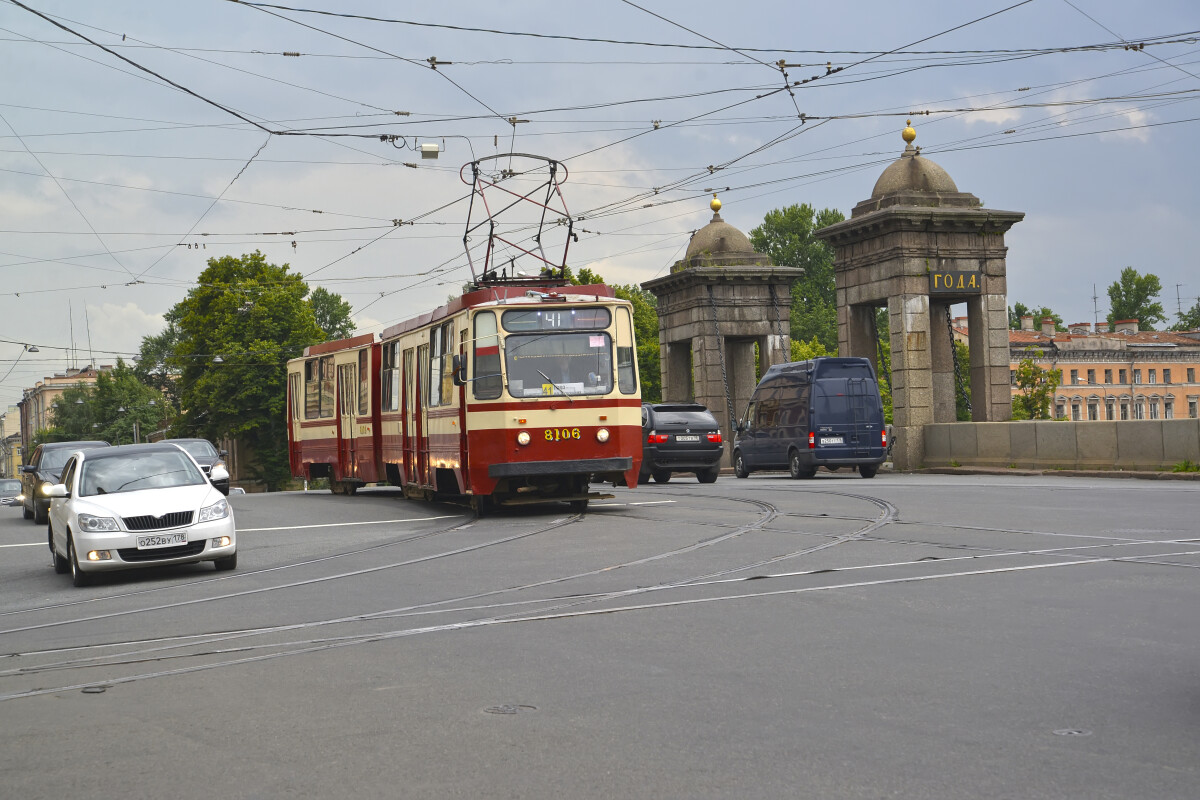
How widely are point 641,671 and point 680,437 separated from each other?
2238 cm

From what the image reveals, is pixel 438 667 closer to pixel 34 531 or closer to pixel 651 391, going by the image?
pixel 34 531

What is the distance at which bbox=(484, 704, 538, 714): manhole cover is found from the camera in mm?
6516

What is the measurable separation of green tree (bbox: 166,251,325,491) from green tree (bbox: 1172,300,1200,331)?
10350cm

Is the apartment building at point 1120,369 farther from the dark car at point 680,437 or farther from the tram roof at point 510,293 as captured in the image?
the tram roof at point 510,293

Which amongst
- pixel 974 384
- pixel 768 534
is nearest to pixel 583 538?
pixel 768 534

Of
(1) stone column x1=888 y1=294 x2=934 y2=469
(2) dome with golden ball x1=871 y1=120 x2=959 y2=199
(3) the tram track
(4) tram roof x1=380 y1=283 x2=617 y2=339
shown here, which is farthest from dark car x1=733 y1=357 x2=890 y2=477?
(3) the tram track

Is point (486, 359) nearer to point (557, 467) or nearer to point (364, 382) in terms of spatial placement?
point (557, 467)

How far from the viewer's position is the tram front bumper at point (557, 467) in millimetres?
19391

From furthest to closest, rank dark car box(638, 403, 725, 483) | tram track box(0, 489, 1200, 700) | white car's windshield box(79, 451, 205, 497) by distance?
dark car box(638, 403, 725, 483) < white car's windshield box(79, 451, 205, 497) < tram track box(0, 489, 1200, 700)

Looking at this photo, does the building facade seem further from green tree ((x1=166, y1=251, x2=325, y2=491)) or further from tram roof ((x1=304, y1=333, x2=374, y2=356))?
tram roof ((x1=304, y1=333, x2=374, y2=356))

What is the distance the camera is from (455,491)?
21.6 meters

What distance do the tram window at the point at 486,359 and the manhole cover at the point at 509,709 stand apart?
12.8 m

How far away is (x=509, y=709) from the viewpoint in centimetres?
657

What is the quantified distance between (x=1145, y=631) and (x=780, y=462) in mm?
25372
